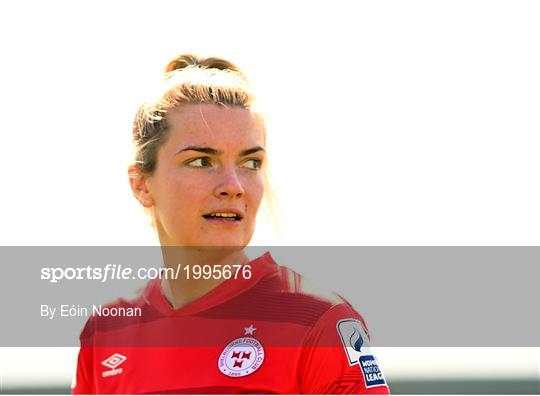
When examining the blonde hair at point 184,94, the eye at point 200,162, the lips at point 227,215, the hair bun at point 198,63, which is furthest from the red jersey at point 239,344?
the hair bun at point 198,63

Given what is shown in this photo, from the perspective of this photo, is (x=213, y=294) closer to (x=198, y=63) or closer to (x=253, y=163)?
(x=253, y=163)

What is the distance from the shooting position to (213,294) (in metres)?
3.02

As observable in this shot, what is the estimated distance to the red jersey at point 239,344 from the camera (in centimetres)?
256

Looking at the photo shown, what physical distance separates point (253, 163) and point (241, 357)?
63 cm

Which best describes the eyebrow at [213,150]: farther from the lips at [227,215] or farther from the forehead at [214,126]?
the lips at [227,215]

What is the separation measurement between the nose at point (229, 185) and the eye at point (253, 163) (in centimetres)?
7

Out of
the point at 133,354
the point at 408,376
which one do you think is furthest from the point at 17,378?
the point at 133,354

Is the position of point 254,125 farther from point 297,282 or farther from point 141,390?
point 141,390

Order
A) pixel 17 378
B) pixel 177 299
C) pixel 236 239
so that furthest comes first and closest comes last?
pixel 17 378 → pixel 177 299 → pixel 236 239

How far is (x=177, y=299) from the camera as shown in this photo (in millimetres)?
3135

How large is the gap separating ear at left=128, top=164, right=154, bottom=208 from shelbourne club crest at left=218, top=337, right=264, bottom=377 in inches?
25.3

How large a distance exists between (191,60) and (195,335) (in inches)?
39.2

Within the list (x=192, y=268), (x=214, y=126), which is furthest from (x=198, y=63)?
(x=192, y=268)

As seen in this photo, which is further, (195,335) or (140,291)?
(140,291)
